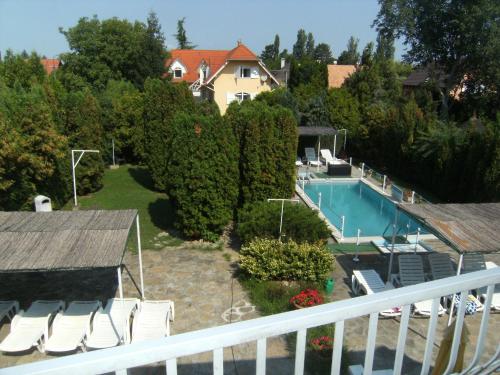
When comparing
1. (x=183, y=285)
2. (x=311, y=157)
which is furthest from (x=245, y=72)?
(x=183, y=285)

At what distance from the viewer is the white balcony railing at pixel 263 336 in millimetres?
1226

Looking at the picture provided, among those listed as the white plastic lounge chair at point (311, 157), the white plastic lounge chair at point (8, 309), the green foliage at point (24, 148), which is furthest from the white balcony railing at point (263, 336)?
the white plastic lounge chair at point (311, 157)

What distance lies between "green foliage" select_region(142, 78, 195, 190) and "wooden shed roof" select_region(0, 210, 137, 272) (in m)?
9.01

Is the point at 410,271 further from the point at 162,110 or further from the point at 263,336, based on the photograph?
the point at 162,110

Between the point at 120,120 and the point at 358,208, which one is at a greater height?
the point at 120,120

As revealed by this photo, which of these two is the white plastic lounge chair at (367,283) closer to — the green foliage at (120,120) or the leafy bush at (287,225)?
the leafy bush at (287,225)

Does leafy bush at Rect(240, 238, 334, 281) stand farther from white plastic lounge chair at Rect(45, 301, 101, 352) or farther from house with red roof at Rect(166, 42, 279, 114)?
house with red roof at Rect(166, 42, 279, 114)

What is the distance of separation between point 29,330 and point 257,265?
5.93m

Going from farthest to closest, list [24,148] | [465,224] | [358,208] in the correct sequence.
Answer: [358,208]
[24,148]
[465,224]

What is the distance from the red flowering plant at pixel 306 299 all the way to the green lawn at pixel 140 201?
5.99m

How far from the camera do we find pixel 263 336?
1.44m

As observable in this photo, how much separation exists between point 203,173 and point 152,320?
600cm

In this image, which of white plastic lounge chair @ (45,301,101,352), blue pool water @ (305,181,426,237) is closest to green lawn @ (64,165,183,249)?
white plastic lounge chair @ (45,301,101,352)

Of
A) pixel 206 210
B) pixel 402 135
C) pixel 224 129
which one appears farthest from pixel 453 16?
pixel 206 210
